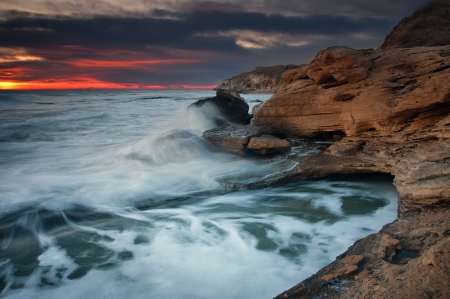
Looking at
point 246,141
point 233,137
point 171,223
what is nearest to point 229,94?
point 233,137

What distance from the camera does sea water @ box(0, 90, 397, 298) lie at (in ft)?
11.7

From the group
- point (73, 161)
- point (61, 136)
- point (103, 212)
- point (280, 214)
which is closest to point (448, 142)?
point (280, 214)

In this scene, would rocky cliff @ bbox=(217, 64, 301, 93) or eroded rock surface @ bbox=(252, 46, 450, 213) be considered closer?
eroded rock surface @ bbox=(252, 46, 450, 213)

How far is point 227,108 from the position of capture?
1282cm

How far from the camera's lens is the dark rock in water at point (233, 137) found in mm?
7512

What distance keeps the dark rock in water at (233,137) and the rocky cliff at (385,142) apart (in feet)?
2.53

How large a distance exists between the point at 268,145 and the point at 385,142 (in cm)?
238

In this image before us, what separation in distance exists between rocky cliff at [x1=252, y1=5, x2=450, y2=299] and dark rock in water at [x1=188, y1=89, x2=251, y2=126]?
13.2ft

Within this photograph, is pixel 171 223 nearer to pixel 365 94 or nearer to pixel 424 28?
pixel 365 94

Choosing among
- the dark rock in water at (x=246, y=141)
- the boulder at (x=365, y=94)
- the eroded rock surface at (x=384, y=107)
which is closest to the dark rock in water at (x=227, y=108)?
the dark rock in water at (x=246, y=141)

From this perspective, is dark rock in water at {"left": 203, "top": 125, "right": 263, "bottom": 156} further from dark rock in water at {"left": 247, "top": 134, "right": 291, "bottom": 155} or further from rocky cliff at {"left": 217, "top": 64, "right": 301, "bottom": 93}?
rocky cliff at {"left": 217, "top": 64, "right": 301, "bottom": 93}

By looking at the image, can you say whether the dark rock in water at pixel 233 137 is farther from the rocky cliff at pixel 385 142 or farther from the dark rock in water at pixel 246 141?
the rocky cliff at pixel 385 142

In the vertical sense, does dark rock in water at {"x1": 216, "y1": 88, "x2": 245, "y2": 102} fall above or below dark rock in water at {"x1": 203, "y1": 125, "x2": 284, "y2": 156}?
above

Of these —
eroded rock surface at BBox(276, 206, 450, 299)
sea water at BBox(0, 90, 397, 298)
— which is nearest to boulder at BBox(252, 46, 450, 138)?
sea water at BBox(0, 90, 397, 298)
